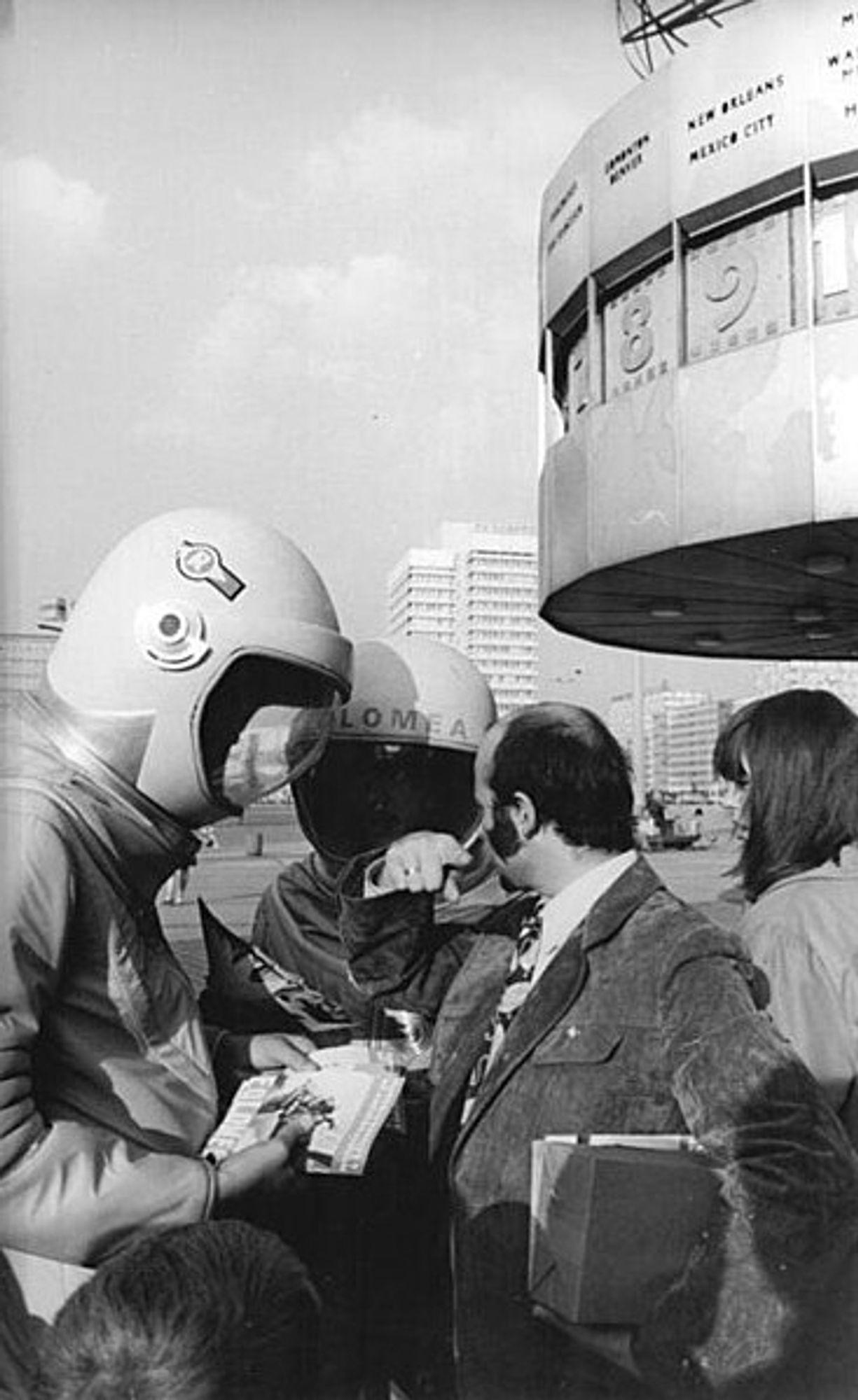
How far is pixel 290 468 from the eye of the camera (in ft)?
5.06

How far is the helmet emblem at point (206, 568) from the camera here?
1495mm

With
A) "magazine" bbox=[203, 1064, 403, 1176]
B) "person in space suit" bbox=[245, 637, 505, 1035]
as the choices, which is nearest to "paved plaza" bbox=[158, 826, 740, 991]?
"person in space suit" bbox=[245, 637, 505, 1035]

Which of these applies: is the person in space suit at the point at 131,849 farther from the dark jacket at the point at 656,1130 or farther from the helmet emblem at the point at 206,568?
the dark jacket at the point at 656,1130

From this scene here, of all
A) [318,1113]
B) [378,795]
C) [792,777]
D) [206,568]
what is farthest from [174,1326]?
[792,777]

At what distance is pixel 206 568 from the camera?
4.92 ft

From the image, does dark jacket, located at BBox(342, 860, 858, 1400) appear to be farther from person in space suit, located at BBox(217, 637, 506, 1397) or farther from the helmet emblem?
the helmet emblem

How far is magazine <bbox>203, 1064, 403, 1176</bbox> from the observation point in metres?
1.51

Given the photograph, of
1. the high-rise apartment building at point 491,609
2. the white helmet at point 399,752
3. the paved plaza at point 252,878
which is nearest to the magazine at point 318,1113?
the paved plaza at point 252,878

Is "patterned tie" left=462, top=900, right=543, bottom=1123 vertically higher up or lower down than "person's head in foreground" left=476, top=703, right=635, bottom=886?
lower down

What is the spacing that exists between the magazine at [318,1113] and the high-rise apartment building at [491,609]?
420mm

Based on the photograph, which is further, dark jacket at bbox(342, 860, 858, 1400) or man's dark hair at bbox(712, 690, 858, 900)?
man's dark hair at bbox(712, 690, 858, 900)

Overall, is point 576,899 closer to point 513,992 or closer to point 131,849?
point 513,992

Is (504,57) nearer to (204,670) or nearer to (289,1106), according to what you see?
(204,670)

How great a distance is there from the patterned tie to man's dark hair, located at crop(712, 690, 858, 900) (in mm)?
237
